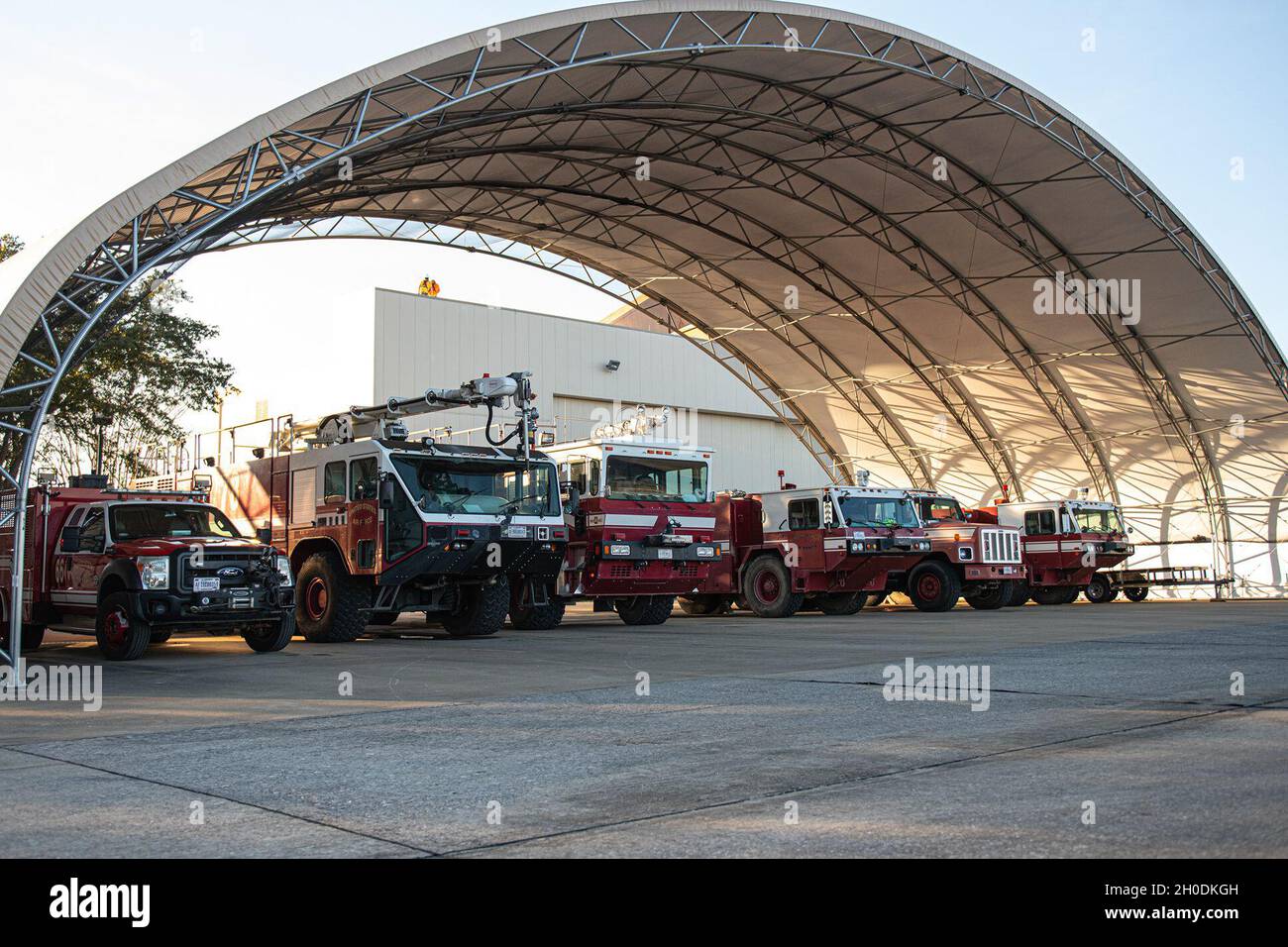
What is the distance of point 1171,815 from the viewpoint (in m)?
4.68

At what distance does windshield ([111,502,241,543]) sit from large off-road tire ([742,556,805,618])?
12.3 m

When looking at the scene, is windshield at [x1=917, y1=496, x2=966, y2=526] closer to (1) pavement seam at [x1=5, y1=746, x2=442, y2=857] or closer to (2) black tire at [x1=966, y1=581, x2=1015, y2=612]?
(2) black tire at [x1=966, y1=581, x2=1015, y2=612]

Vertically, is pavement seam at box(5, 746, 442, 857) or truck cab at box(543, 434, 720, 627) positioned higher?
truck cab at box(543, 434, 720, 627)

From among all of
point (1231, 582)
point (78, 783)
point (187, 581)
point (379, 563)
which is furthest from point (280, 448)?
point (1231, 582)

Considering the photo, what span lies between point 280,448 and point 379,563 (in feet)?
14.2

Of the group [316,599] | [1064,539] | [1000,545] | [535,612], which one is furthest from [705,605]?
[316,599]

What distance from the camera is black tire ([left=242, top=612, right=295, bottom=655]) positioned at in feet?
47.7

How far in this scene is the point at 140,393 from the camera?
28344 millimetres

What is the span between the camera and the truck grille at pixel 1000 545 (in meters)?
26.2

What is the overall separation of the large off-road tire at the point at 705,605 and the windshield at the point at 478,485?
33.6 feet

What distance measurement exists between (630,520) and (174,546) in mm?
7679

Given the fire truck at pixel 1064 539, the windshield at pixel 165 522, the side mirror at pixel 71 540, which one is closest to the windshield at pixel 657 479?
the windshield at pixel 165 522

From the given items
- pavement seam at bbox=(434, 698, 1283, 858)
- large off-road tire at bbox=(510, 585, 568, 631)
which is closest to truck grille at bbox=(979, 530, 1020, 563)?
large off-road tire at bbox=(510, 585, 568, 631)
